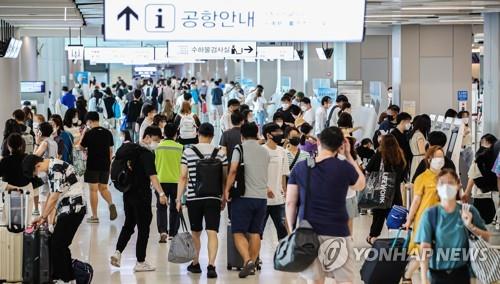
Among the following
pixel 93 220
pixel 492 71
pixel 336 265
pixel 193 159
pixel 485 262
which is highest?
pixel 492 71

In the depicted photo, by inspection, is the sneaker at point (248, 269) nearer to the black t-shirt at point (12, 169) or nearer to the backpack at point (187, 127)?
the black t-shirt at point (12, 169)

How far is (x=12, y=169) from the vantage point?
1109 cm

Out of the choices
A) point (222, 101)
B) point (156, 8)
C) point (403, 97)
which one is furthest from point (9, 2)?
point (222, 101)

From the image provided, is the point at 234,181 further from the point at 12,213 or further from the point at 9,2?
the point at 9,2

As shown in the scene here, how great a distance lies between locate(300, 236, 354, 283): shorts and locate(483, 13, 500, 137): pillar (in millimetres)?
11346

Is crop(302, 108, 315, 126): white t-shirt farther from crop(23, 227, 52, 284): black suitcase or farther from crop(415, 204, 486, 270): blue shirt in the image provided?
crop(415, 204, 486, 270): blue shirt

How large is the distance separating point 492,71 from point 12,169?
1042 cm

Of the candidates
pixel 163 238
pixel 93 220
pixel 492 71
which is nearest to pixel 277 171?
pixel 163 238

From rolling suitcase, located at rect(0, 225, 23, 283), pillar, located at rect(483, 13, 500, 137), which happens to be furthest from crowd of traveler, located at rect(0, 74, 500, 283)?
pillar, located at rect(483, 13, 500, 137)

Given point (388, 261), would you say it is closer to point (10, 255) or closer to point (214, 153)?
point (214, 153)

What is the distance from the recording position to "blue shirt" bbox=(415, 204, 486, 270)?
7352 millimetres

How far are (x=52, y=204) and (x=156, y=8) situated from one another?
2.39 metres

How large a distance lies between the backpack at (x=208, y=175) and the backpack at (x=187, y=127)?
671 cm

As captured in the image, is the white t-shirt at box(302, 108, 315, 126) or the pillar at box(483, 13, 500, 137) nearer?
the pillar at box(483, 13, 500, 137)
